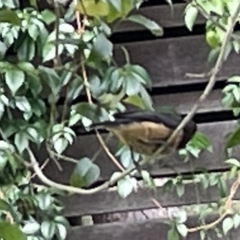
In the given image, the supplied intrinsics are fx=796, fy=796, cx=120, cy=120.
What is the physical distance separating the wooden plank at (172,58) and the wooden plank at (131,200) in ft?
0.95

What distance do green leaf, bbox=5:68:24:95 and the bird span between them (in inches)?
24.2

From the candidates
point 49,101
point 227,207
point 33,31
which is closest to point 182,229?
point 227,207

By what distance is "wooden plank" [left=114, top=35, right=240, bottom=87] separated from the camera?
2.05 m

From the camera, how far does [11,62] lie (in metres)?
1.93

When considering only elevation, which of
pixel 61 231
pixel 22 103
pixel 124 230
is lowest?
pixel 124 230

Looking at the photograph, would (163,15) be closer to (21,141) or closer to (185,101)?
Answer: (185,101)

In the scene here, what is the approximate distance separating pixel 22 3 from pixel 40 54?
6.5 inches

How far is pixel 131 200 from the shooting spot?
2.11 meters

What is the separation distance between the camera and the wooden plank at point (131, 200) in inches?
82.6

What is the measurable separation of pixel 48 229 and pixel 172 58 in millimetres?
538

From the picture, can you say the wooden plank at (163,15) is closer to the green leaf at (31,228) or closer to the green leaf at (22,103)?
the green leaf at (22,103)

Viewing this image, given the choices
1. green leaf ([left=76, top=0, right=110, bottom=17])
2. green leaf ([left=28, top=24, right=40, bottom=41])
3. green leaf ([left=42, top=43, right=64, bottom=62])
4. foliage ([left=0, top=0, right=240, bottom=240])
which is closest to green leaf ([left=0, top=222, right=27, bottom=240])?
green leaf ([left=76, top=0, right=110, bottom=17])

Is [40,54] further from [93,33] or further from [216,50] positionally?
[216,50]

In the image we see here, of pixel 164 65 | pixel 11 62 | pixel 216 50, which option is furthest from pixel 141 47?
pixel 11 62
